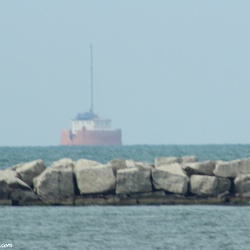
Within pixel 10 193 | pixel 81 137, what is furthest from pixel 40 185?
pixel 81 137

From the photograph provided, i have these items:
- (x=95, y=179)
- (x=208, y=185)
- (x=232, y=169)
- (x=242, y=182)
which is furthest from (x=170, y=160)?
(x=95, y=179)

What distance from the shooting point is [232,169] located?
3947cm

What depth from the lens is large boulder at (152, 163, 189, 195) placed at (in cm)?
3881

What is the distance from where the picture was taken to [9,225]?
34719 millimetres

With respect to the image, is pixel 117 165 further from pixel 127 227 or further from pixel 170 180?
pixel 127 227

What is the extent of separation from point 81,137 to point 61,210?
5305 inches

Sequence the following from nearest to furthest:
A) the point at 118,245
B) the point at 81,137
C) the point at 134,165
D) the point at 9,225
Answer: the point at 118,245
the point at 9,225
the point at 134,165
the point at 81,137

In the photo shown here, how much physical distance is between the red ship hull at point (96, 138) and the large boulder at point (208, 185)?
420 ft

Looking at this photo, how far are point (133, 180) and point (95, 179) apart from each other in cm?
102

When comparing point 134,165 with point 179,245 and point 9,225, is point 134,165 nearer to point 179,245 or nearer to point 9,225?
point 9,225

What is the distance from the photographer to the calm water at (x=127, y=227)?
31109 mm

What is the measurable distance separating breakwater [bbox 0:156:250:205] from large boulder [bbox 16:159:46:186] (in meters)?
0.03

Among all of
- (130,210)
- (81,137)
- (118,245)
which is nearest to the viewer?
(118,245)

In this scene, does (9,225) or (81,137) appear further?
(81,137)
